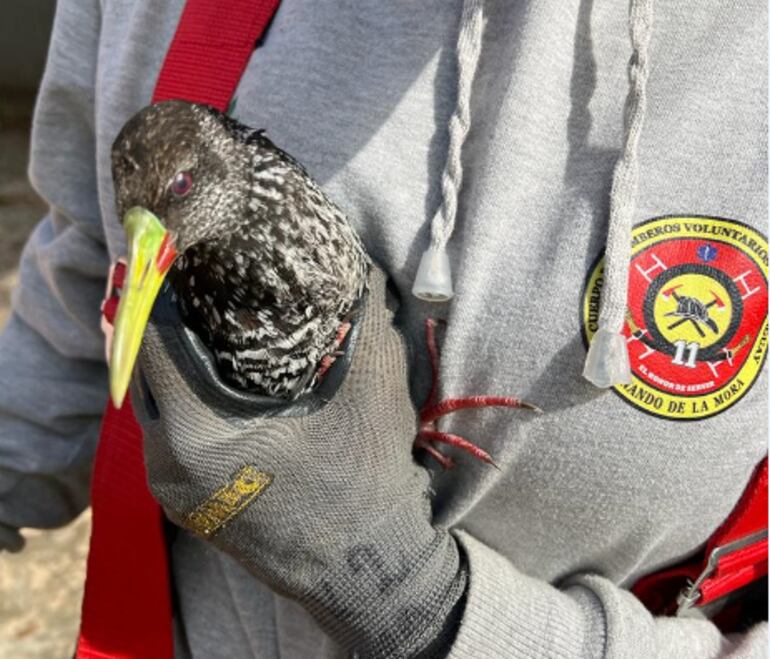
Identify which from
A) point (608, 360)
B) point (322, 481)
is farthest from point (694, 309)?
point (322, 481)

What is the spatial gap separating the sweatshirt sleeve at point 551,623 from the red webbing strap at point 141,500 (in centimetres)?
39

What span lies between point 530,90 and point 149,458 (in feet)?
1.74

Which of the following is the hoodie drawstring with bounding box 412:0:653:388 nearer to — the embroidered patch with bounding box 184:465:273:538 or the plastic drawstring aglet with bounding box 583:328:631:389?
the plastic drawstring aglet with bounding box 583:328:631:389

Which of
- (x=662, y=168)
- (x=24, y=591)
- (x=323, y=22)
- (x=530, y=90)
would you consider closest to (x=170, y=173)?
(x=323, y=22)

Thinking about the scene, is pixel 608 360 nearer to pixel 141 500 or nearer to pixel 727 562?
pixel 727 562

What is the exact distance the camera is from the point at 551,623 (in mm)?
1076

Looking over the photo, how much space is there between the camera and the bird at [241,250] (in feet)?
3.27

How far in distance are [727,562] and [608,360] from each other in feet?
0.95

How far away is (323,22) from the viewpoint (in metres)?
1.12

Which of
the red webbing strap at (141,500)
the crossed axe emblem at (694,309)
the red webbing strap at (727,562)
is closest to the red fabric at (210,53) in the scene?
the red webbing strap at (141,500)

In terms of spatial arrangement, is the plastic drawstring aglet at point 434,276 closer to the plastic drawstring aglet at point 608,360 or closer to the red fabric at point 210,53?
the plastic drawstring aglet at point 608,360

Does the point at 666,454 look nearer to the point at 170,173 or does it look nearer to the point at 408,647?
the point at 408,647

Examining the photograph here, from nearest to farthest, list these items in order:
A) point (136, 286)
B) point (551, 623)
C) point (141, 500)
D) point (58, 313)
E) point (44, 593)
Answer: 1. point (136, 286)
2. point (551, 623)
3. point (141, 500)
4. point (58, 313)
5. point (44, 593)

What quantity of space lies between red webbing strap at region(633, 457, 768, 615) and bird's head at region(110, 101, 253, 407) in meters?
0.59
